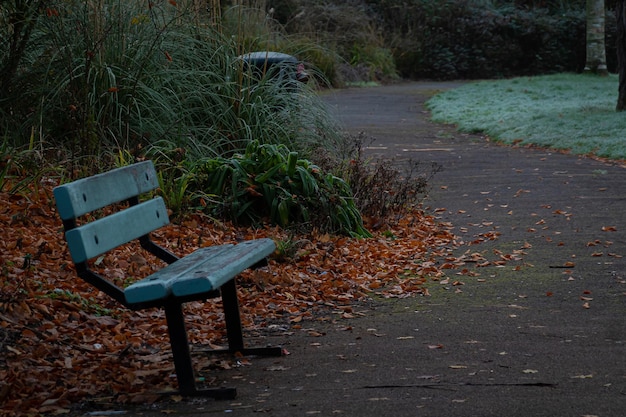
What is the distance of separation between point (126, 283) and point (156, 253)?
1.06 meters

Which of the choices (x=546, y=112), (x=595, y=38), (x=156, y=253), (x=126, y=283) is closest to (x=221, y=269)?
(x=156, y=253)

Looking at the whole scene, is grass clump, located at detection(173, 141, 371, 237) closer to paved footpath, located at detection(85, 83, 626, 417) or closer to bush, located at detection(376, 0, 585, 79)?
paved footpath, located at detection(85, 83, 626, 417)

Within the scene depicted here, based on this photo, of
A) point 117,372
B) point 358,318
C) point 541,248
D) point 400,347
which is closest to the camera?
point 117,372

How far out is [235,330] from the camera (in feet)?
15.5

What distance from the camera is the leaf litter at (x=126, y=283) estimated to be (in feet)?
14.0

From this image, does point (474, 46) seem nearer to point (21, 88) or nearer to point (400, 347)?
point (21, 88)

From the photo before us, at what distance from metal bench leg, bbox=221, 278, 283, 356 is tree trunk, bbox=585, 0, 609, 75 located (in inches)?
870

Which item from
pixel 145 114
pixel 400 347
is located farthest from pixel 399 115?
pixel 400 347

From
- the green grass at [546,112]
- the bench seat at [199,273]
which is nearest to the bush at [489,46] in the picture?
Answer: the green grass at [546,112]

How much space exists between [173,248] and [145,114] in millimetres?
1998

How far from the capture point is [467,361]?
4.47 m

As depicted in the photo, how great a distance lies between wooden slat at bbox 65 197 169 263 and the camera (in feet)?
12.8

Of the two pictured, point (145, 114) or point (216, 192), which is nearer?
point (216, 192)

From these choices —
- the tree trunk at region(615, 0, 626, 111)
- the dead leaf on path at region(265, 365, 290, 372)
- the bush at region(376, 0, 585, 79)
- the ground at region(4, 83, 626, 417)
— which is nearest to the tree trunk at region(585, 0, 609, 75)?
the bush at region(376, 0, 585, 79)
